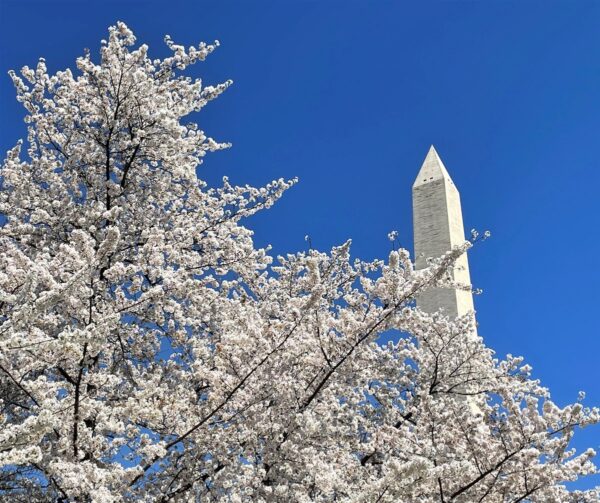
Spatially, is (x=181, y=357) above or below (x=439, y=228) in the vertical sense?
below

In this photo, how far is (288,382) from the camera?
18.5ft

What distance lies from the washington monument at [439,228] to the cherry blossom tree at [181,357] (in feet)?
28.0

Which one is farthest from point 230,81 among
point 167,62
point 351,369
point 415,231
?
point 415,231

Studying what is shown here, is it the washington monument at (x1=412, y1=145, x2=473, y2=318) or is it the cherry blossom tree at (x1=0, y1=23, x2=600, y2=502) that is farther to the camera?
the washington monument at (x1=412, y1=145, x2=473, y2=318)

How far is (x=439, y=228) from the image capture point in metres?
18.0

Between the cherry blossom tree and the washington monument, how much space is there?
28.0 ft

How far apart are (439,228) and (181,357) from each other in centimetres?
1215

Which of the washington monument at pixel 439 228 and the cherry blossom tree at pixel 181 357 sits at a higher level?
the washington monument at pixel 439 228

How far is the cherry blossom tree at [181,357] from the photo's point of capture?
4.82 metres

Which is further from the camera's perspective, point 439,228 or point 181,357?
point 439,228

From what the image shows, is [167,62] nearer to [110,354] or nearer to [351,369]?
[110,354]

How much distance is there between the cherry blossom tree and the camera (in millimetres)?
4820

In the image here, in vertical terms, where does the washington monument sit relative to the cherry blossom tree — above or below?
above

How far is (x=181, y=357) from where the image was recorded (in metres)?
7.21
